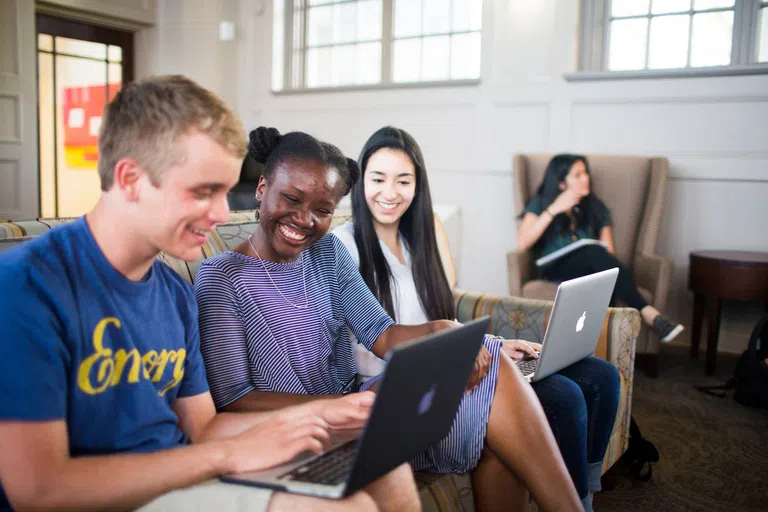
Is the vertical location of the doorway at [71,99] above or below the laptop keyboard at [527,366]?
above

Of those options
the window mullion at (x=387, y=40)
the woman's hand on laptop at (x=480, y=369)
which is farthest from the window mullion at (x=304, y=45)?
the woman's hand on laptop at (x=480, y=369)

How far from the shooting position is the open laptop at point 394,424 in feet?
2.87

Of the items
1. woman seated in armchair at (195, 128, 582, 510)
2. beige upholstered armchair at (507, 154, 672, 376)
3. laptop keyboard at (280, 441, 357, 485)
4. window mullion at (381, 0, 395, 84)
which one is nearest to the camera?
laptop keyboard at (280, 441, 357, 485)

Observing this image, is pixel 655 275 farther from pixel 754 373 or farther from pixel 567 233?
pixel 754 373

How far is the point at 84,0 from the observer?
16.8 ft

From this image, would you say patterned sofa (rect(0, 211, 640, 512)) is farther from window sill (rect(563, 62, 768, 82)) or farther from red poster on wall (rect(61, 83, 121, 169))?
red poster on wall (rect(61, 83, 121, 169))

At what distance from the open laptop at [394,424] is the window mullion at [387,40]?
4.48m

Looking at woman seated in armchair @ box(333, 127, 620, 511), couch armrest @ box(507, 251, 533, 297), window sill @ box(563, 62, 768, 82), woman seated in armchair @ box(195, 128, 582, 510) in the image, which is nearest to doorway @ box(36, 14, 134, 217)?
couch armrest @ box(507, 251, 533, 297)

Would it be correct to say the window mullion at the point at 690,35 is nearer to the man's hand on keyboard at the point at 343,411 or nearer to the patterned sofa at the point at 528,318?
the patterned sofa at the point at 528,318

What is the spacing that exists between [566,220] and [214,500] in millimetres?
3048

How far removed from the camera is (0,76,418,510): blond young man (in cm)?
80

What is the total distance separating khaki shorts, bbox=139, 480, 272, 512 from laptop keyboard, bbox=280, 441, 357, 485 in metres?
0.04

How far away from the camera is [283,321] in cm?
140

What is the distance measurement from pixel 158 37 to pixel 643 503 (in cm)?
506
